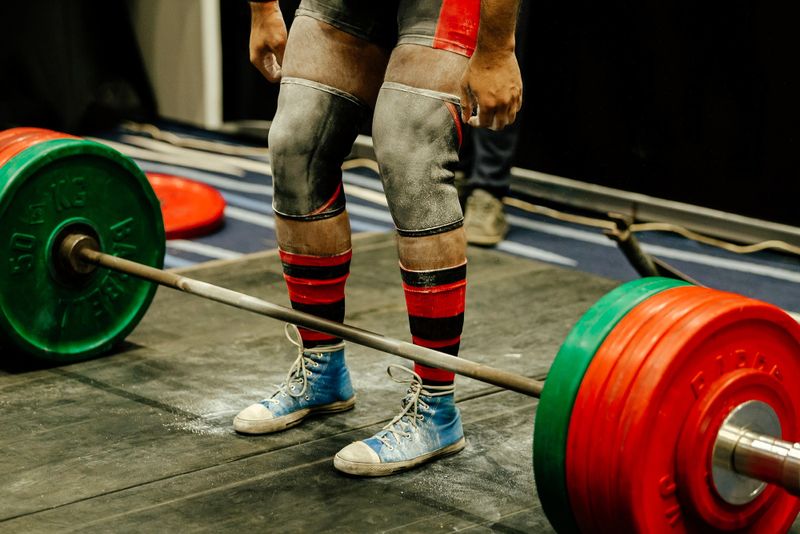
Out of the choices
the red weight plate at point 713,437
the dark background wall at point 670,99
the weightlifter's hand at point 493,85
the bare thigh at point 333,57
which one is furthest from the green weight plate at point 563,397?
the dark background wall at point 670,99

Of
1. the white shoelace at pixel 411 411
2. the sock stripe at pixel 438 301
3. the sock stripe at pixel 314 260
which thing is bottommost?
the white shoelace at pixel 411 411

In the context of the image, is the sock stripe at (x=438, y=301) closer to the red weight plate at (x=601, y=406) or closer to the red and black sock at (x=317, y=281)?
the red and black sock at (x=317, y=281)

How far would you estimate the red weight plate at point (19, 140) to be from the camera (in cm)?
223

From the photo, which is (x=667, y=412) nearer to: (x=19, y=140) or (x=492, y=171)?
(x=19, y=140)

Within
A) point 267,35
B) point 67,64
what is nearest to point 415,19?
point 267,35

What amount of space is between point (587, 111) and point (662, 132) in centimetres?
30

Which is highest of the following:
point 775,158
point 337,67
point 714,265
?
point 337,67

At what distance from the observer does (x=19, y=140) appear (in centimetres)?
227

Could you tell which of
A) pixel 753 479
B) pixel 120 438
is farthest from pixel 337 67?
pixel 753 479

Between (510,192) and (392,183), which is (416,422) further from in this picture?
(510,192)

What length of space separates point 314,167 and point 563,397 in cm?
66

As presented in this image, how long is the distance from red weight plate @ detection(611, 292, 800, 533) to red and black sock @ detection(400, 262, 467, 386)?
18.7 inches

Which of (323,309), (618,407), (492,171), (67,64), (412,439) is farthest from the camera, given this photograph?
(67,64)

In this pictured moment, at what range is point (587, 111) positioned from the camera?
12.8 feet
